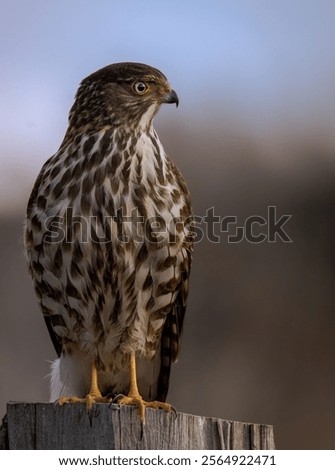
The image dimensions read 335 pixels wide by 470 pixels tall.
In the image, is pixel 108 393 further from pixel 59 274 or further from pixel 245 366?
pixel 245 366

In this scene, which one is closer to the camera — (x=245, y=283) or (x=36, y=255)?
(x=36, y=255)

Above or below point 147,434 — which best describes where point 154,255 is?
above

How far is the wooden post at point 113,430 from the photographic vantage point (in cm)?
291

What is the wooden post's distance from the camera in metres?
2.91

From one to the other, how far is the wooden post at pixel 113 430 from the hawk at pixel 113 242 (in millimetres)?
836

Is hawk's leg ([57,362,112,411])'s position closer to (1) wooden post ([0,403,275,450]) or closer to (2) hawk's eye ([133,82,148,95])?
(1) wooden post ([0,403,275,450])

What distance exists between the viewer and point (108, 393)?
13.9 feet

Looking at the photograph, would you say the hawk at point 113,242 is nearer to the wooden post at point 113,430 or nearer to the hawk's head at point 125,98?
the hawk's head at point 125,98

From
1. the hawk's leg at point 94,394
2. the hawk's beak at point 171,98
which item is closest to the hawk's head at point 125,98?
the hawk's beak at point 171,98

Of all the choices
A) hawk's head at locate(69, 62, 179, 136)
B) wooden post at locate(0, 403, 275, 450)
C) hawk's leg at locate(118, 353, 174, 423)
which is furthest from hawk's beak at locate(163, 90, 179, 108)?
wooden post at locate(0, 403, 275, 450)

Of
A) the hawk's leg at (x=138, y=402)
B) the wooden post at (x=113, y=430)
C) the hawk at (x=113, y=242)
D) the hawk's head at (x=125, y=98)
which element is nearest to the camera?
the wooden post at (x=113, y=430)
